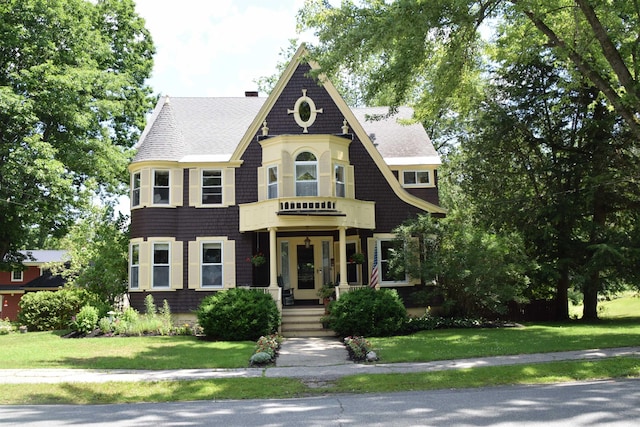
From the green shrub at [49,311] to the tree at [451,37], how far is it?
15.7 metres

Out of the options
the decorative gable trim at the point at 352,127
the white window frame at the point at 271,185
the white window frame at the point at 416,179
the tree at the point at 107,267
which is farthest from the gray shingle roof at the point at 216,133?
the tree at the point at 107,267

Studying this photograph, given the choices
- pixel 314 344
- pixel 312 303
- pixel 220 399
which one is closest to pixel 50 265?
pixel 312 303

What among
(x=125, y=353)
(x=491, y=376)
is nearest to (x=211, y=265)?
(x=125, y=353)

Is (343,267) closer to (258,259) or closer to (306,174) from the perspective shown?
(258,259)

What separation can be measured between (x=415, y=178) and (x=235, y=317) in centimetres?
1129

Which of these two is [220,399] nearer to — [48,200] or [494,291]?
[494,291]

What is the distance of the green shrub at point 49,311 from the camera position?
82.3 ft

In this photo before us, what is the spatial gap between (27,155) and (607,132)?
970 inches

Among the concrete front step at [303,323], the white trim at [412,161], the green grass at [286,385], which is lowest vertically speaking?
the green grass at [286,385]

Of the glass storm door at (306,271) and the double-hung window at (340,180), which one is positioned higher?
the double-hung window at (340,180)

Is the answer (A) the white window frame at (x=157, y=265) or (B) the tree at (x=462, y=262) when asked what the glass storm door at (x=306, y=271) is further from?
(A) the white window frame at (x=157, y=265)

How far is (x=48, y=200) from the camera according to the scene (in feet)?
86.1

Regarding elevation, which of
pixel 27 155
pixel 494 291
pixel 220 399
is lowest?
pixel 220 399

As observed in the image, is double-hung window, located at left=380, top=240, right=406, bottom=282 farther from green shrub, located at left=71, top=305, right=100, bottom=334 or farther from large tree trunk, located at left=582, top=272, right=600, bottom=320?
green shrub, located at left=71, top=305, right=100, bottom=334
